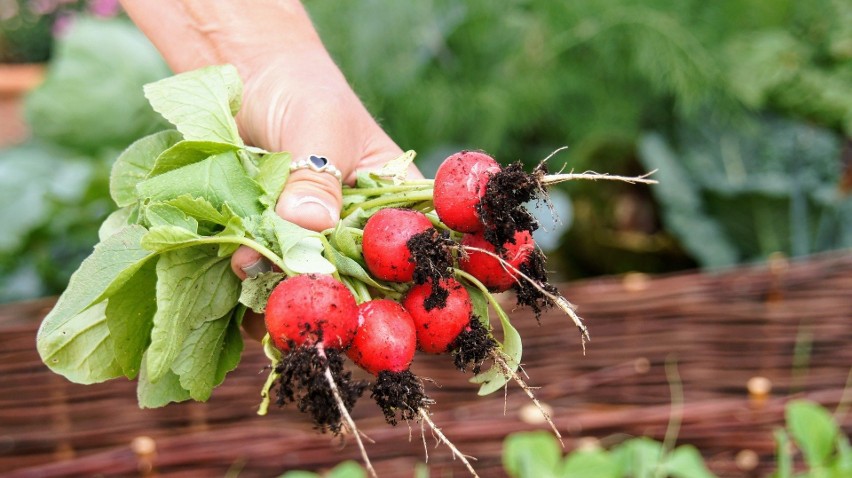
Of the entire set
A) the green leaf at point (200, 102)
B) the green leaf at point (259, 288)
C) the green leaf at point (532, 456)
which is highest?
the green leaf at point (200, 102)

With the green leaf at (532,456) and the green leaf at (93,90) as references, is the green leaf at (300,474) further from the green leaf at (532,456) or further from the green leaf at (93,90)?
the green leaf at (93,90)

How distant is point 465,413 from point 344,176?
0.92 metres

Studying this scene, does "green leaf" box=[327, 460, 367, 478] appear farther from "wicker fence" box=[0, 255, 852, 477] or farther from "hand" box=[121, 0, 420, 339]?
"hand" box=[121, 0, 420, 339]

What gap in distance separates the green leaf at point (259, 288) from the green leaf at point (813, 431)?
4.57 feet

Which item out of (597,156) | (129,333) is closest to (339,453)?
(129,333)

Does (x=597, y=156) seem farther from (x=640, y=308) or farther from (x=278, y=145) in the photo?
(x=278, y=145)

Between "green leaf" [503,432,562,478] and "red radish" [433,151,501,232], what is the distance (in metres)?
0.89

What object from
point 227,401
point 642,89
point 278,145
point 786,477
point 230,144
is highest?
point 230,144

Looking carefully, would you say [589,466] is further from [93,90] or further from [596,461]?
[93,90]

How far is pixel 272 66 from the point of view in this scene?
1.30 m

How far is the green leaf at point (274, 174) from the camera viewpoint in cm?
98

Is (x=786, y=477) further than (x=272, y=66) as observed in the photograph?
Yes

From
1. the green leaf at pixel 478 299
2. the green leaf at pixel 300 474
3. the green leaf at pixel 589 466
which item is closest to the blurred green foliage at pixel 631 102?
the green leaf at pixel 589 466

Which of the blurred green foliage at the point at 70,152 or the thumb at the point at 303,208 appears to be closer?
the thumb at the point at 303,208
